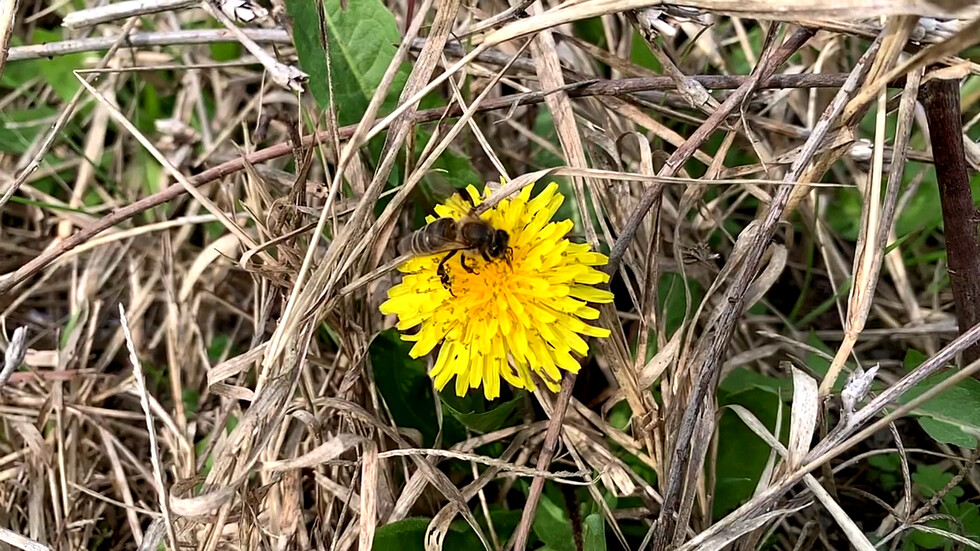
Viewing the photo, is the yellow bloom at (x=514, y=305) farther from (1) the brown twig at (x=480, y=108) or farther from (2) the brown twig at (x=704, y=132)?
(1) the brown twig at (x=480, y=108)

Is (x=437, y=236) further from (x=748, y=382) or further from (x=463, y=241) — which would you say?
(x=748, y=382)

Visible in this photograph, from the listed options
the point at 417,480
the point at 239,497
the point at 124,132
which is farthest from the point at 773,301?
the point at 124,132

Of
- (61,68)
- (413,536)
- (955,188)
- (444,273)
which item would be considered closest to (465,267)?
(444,273)

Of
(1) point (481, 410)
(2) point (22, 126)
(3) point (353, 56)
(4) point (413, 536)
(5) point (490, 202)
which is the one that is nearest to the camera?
(5) point (490, 202)

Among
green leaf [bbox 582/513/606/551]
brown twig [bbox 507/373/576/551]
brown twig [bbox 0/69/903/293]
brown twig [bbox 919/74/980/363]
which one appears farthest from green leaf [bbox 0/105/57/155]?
brown twig [bbox 919/74/980/363]

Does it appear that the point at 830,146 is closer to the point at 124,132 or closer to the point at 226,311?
the point at 226,311

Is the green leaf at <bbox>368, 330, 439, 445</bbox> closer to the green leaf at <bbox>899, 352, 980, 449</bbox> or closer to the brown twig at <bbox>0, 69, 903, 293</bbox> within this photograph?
the brown twig at <bbox>0, 69, 903, 293</bbox>
